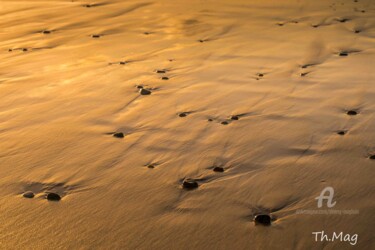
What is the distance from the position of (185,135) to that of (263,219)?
859 mm

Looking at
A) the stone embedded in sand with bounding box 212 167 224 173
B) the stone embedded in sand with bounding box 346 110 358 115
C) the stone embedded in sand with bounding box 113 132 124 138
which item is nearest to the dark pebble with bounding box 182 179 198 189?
the stone embedded in sand with bounding box 212 167 224 173

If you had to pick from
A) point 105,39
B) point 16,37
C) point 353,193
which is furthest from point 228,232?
point 16,37

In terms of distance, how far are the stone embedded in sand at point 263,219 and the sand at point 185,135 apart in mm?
21

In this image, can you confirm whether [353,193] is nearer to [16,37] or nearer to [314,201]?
[314,201]

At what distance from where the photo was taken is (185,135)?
9.80 ft

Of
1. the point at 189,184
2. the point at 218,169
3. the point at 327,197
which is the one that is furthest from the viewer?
the point at 218,169

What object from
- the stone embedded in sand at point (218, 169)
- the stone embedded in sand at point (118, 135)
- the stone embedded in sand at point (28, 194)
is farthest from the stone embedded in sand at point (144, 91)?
the stone embedded in sand at point (28, 194)

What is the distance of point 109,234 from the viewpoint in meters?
2.17

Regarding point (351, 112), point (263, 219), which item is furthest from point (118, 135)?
point (351, 112)

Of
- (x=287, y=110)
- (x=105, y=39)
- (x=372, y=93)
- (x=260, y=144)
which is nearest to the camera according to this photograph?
(x=260, y=144)

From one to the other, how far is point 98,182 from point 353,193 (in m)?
1.04

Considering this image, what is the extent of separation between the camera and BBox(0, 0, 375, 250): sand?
2225mm

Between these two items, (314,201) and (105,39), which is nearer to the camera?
(314,201)

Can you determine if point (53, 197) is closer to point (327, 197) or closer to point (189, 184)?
point (189, 184)
